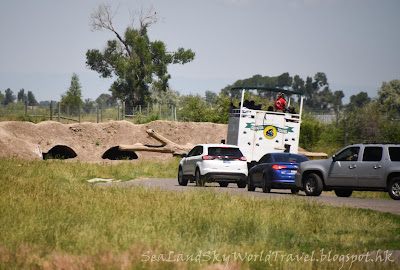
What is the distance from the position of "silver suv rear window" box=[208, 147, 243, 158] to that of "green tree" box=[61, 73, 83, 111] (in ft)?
264

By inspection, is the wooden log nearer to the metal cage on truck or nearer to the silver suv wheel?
the metal cage on truck

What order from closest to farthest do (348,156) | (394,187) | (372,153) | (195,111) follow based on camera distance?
(394,187) → (372,153) → (348,156) → (195,111)

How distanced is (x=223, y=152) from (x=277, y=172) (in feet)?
10.6

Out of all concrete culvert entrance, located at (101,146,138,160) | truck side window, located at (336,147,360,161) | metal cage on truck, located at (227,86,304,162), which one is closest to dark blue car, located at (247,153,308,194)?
truck side window, located at (336,147,360,161)

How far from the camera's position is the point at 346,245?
1147cm

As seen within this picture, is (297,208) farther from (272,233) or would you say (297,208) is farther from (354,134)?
(354,134)

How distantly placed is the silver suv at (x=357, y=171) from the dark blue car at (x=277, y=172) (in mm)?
618

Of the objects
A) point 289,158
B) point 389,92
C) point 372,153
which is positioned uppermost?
point 389,92

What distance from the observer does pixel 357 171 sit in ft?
70.3

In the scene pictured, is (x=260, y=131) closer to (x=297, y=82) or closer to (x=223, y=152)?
(x=223, y=152)

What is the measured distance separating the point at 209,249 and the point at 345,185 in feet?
41.6

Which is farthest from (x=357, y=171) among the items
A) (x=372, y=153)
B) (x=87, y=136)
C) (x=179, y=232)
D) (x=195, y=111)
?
(x=195, y=111)

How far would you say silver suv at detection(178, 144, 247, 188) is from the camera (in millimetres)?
25469

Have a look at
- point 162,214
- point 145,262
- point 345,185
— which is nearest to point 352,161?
point 345,185
